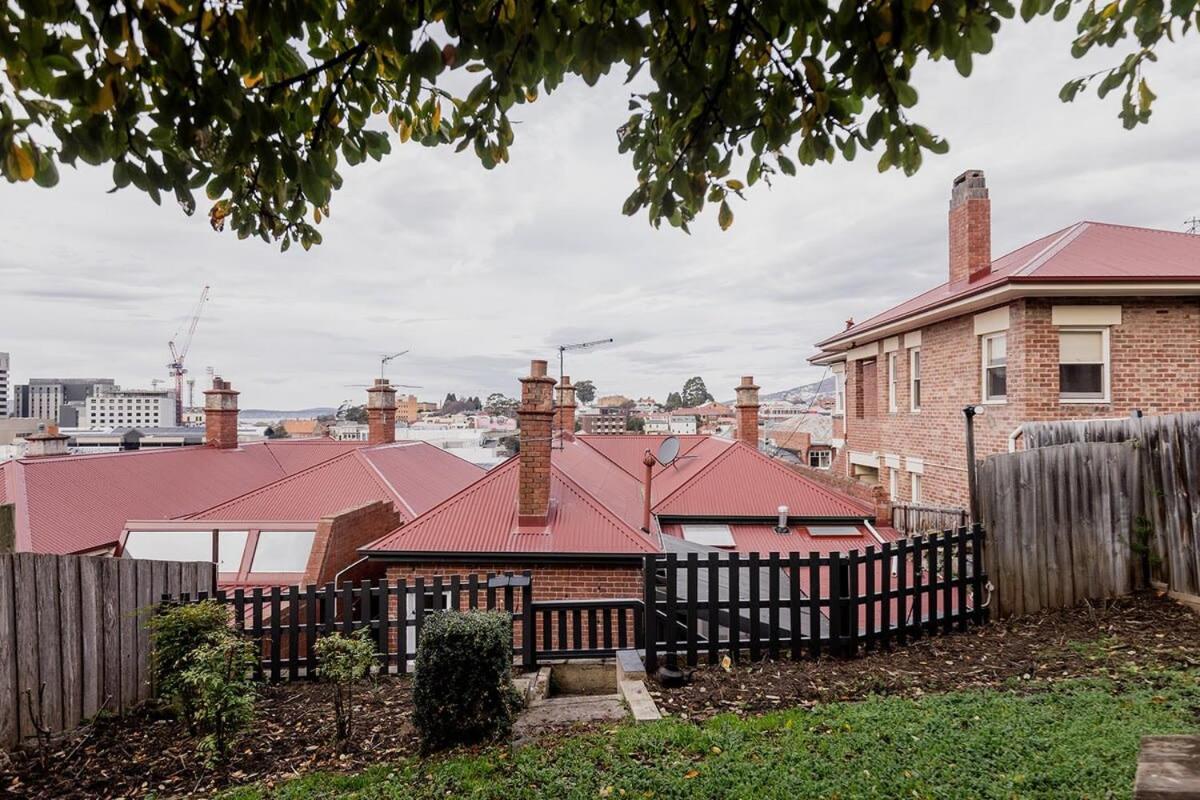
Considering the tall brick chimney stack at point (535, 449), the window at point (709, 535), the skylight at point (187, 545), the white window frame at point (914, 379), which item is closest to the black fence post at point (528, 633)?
the tall brick chimney stack at point (535, 449)

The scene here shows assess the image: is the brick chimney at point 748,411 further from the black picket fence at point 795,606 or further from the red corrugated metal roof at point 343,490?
the black picket fence at point 795,606

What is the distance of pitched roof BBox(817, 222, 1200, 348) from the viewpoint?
11.0m

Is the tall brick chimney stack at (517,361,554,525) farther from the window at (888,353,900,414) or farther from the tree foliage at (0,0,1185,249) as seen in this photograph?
the window at (888,353,900,414)

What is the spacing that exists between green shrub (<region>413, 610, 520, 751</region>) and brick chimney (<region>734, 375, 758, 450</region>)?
650 inches

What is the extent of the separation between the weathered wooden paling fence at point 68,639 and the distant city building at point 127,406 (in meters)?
138

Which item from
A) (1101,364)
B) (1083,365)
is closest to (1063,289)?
(1083,365)

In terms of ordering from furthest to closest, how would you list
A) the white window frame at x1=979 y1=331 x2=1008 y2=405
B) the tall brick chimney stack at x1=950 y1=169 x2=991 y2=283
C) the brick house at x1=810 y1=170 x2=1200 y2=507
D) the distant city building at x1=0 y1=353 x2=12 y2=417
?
the distant city building at x1=0 y1=353 x2=12 y2=417 < the tall brick chimney stack at x1=950 y1=169 x2=991 y2=283 < the white window frame at x1=979 y1=331 x2=1008 y2=405 < the brick house at x1=810 y1=170 x2=1200 y2=507

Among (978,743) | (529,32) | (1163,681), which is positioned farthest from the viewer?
(1163,681)

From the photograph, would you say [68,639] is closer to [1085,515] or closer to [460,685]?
[460,685]

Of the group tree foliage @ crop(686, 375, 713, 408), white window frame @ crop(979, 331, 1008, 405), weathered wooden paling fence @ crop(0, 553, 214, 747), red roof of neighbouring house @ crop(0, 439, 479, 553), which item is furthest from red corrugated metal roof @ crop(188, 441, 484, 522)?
tree foliage @ crop(686, 375, 713, 408)

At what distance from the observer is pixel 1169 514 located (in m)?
6.23

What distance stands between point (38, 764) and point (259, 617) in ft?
8.05

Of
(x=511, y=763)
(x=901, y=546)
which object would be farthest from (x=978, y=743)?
(x=511, y=763)

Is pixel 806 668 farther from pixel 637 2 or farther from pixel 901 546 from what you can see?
pixel 637 2
